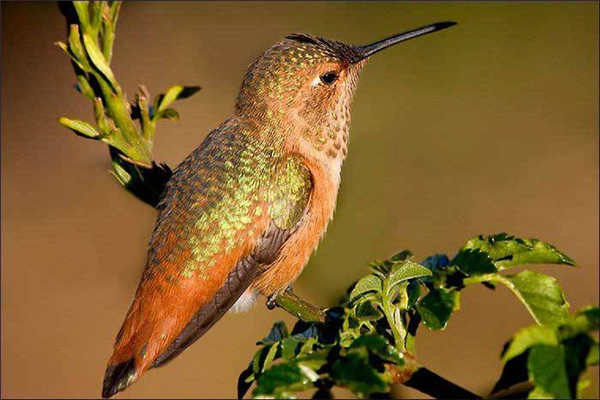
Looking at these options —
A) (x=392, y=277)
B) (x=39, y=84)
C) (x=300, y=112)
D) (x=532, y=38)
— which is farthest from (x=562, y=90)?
(x=392, y=277)

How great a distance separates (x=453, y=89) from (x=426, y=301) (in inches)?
247

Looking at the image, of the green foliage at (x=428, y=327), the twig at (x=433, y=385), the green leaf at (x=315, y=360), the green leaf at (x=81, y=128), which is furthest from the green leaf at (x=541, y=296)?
the green leaf at (x=81, y=128)

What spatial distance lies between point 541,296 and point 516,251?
168mm

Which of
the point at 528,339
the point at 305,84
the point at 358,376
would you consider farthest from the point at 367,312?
the point at 305,84

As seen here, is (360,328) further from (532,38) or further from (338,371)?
(532,38)

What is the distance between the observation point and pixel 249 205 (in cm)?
230

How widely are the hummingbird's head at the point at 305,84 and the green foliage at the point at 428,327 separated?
1191mm

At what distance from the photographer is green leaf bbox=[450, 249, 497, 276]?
1228 mm

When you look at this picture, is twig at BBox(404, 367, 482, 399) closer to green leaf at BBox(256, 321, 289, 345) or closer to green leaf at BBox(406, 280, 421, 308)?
green leaf at BBox(406, 280, 421, 308)

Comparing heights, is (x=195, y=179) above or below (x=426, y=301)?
below

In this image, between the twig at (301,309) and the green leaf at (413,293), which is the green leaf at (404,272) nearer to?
the green leaf at (413,293)

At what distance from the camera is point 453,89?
23.7 feet

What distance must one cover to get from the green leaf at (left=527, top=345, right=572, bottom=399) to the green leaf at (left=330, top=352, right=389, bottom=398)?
0.22 meters

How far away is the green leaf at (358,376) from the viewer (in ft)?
3.39
